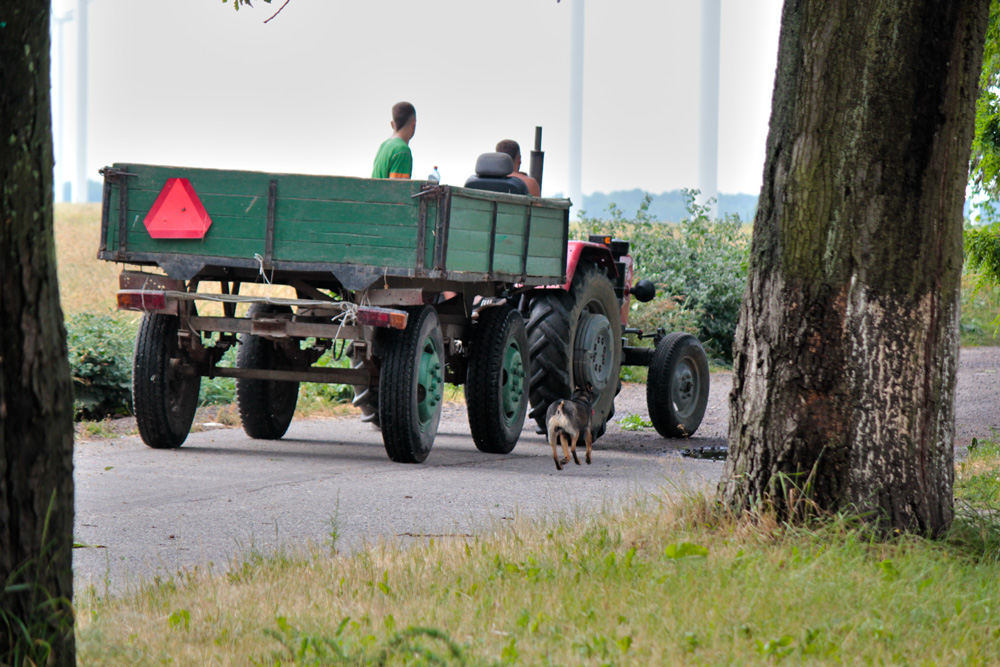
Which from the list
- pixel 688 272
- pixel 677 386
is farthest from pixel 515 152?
pixel 688 272

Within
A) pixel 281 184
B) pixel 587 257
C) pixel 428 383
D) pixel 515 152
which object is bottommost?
pixel 428 383

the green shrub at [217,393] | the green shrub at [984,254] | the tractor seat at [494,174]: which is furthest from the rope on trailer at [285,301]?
the green shrub at [984,254]

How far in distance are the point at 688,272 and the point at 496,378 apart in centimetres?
1163

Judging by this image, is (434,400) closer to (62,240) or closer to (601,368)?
(601,368)

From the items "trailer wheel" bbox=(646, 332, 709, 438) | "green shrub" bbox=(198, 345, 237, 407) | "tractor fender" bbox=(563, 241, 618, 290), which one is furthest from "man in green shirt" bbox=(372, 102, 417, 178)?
"green shrub" bbox=(198, 345, 237, 407)

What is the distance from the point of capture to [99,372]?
1079 centimetres

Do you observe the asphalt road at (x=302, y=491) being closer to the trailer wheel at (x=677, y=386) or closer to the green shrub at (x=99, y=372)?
the trailer wheel at (x=677, y=386)

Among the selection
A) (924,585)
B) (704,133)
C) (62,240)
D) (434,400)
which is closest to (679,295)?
(704,133)

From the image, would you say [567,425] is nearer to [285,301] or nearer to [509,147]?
[285,301]

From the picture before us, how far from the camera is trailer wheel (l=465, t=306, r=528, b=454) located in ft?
29.0

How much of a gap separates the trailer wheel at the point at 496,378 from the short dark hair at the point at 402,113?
152cm

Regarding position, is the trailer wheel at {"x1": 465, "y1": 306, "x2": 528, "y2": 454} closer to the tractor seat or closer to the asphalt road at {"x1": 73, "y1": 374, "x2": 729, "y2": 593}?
the asphalt road at {"x1": 73, "y1": 374, "x2": 729, "y2": 593}

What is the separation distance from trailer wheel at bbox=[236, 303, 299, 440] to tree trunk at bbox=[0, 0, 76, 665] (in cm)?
609

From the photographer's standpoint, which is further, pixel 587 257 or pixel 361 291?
pixel 587 257
